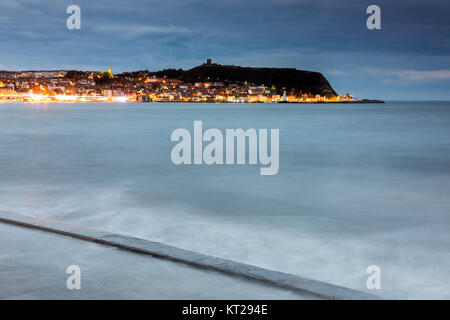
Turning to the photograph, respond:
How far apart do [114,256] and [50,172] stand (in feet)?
34.2

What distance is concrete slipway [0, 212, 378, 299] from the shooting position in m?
4.52

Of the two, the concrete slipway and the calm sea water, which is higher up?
the concrete slipway

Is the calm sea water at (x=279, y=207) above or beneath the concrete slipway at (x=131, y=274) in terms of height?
beneath

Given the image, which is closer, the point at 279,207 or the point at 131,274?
the point at 131,274

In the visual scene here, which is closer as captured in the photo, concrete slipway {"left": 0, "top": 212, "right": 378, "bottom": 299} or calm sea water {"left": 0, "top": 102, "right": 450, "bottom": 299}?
concrete slipway {"left": 0, "top": 212, "right": 378, "bottom": 299}

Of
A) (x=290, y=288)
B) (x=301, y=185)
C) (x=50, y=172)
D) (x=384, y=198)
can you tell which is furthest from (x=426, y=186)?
(x=50, y=172)

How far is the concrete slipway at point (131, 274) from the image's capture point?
452 centimetres

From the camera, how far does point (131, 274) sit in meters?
4.93

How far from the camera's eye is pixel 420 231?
8617mm

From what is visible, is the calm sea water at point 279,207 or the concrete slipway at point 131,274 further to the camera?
the calm sea water at point 279,207

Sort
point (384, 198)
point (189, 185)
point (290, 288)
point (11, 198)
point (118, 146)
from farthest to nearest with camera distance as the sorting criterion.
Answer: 1. point (118, 146)
2. point (189, 185)
3. point (384, 198)
4. point (11, 198)
5. point (290, 288)

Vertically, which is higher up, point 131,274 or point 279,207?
point 131,274
